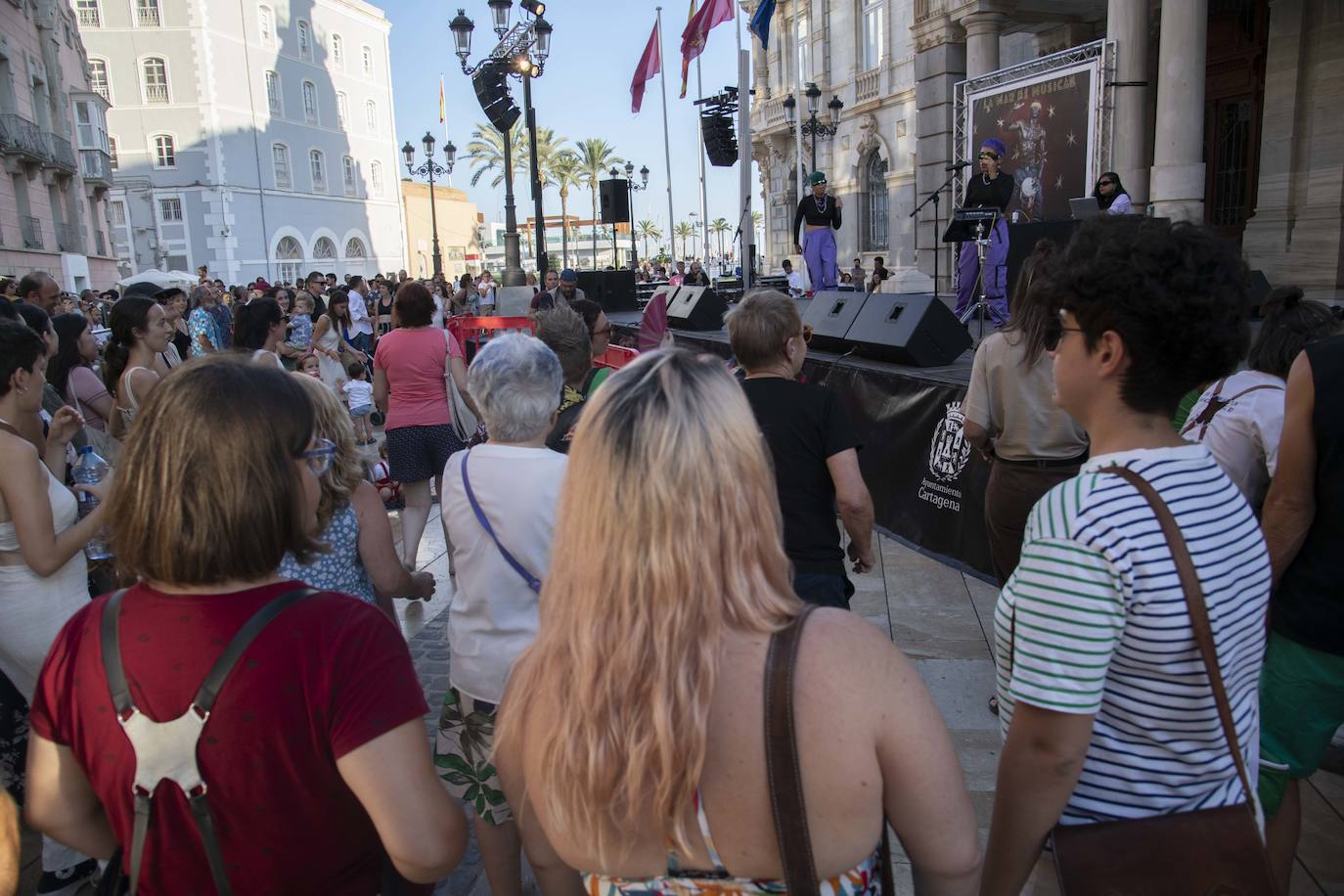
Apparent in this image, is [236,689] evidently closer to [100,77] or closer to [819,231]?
[819,231]

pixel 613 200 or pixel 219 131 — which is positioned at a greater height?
pixel 219 131

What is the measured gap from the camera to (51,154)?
88.4ft

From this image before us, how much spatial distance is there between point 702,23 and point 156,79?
36372mm

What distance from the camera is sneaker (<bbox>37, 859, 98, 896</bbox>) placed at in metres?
2.83

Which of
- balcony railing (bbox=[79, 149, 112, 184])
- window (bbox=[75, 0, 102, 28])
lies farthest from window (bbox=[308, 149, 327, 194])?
balcony railing (bbox=[79, 149, 112, 184])

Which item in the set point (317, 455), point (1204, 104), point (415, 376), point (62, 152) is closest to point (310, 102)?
point (62, 152)

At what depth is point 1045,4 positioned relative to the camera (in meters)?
16.4

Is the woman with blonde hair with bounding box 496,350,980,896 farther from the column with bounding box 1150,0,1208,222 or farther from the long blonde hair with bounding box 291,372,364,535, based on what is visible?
the column with bounding box 1150,0,1208,222

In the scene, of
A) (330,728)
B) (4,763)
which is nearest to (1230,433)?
(330,728)

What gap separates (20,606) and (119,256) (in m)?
46.9

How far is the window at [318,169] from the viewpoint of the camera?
46.8 metres

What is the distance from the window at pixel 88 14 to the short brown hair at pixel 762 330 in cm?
4882

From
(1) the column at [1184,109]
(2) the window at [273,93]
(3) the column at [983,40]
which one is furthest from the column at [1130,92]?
(2) the window at [273,93]

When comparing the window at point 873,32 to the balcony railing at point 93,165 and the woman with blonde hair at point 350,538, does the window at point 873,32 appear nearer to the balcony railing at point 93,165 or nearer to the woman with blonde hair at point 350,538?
the balcony railing at point 93,165
